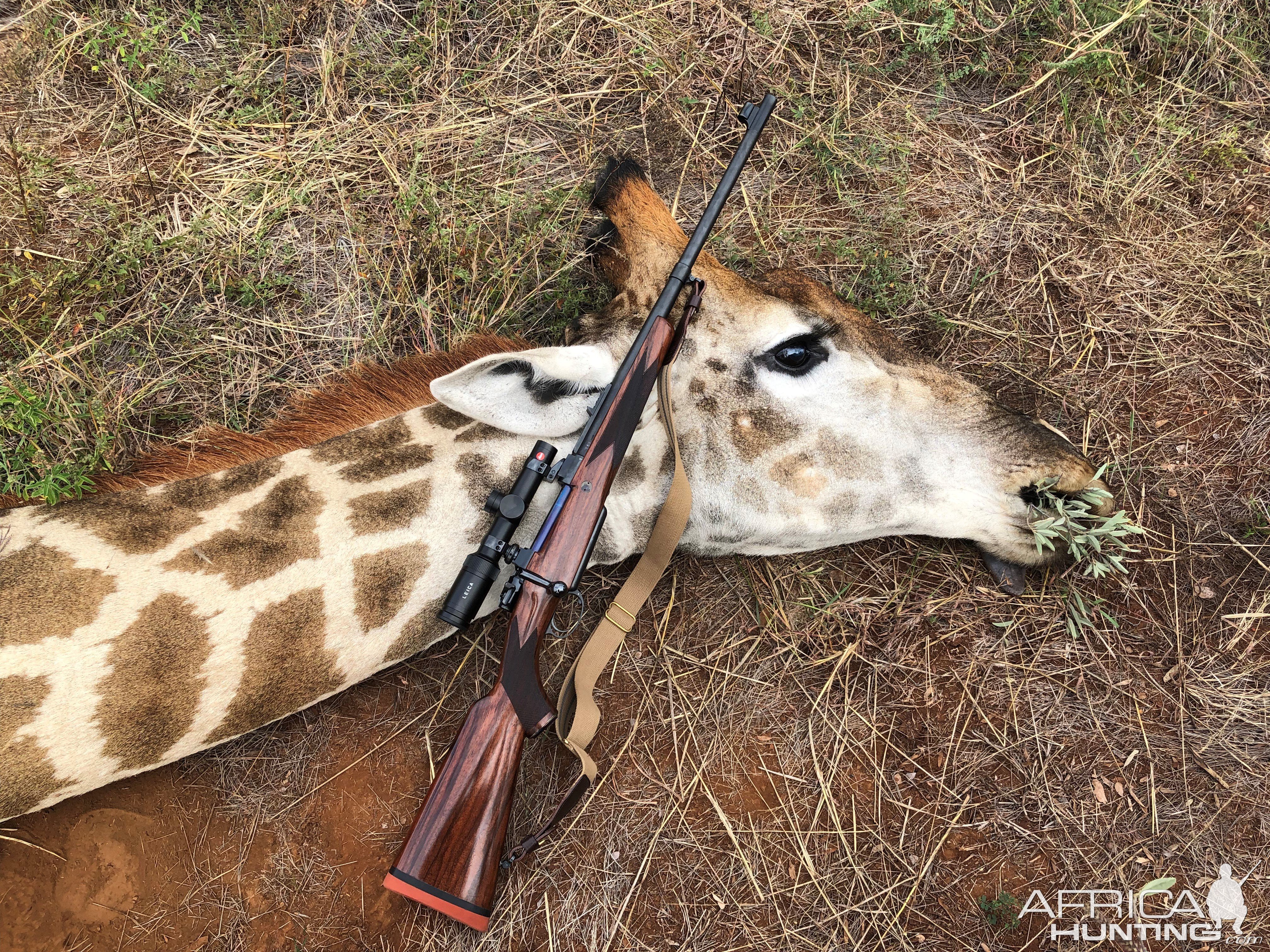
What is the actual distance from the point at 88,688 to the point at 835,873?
318cm

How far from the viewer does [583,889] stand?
12.3ft

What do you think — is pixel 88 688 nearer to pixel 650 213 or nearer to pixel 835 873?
pixel 650 213

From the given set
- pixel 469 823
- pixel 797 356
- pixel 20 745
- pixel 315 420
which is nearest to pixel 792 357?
pixel 797 356

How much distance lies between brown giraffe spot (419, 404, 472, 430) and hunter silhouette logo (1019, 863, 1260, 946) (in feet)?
10.9

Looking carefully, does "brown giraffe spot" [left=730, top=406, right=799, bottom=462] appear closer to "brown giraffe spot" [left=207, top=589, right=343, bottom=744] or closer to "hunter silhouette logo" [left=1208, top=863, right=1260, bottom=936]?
"brown giraffe spot" [left=207, top=589, right=343, bottom=744]

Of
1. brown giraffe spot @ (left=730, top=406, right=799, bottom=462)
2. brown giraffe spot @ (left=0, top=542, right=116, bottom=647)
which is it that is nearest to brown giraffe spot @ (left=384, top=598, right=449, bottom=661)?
brown giraffe spot @ (left=0, top=542, right=116, bottom=647)

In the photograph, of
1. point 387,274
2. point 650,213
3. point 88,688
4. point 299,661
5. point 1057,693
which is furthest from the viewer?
point 387,274

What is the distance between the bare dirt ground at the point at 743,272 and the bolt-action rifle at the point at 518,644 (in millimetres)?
659

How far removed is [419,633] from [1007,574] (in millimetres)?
2711

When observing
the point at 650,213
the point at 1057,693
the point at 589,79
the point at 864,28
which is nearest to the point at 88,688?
the point at 650,213

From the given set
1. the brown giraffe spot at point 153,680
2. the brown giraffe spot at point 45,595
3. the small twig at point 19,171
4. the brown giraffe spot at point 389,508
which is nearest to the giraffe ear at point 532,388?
the brown giraffe spot at point 389,508

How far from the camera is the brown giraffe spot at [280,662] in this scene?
9.80 ft

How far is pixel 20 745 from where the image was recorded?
2.79m

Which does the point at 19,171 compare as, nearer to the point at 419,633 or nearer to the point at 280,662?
the point at 280,662
